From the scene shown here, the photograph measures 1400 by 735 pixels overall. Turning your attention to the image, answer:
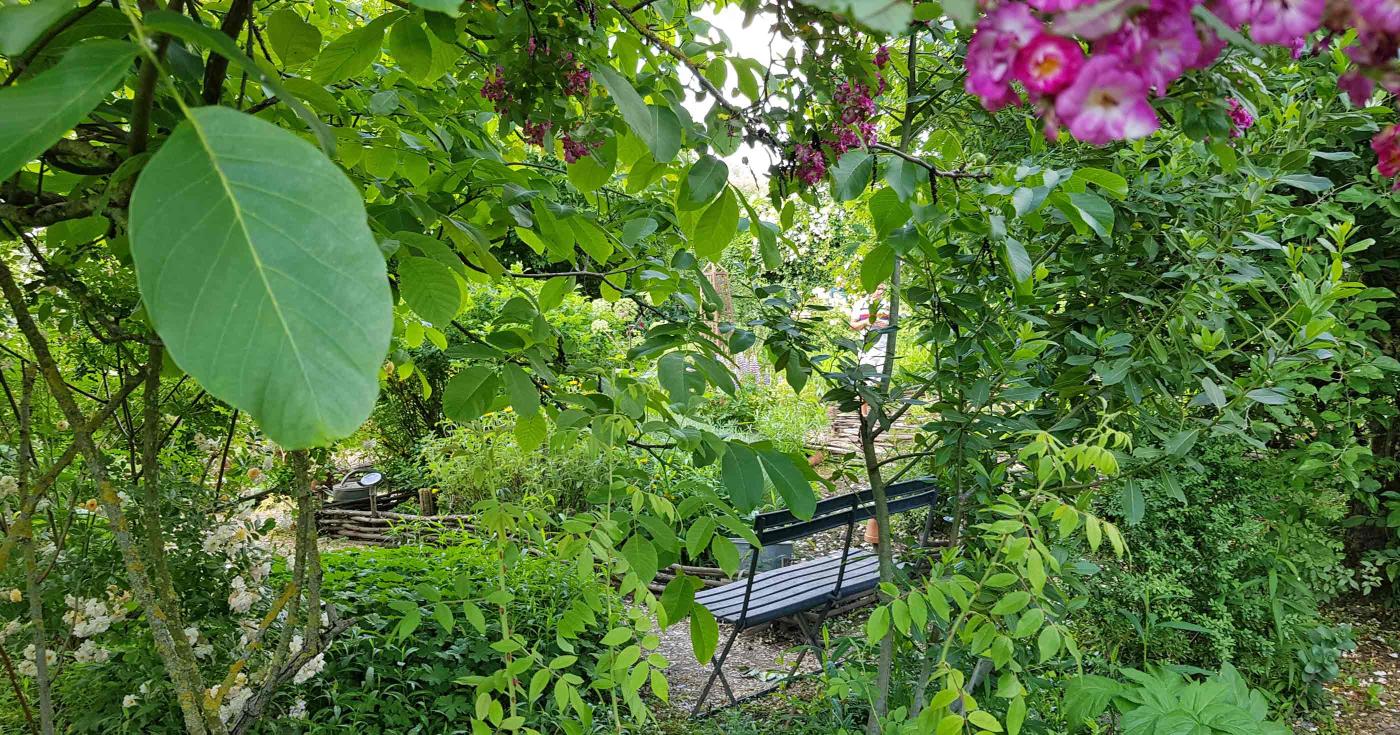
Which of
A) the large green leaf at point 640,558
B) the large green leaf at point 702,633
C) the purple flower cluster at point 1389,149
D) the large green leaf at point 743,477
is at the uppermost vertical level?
the purple flower cluster at point 1389,149

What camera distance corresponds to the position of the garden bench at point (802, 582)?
139 inches

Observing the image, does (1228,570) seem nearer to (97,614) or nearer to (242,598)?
(242,598)

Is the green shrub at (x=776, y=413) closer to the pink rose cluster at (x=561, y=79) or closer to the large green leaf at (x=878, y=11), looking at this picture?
the pink rose cluster at (x=561, y=79)

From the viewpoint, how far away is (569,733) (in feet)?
4.12

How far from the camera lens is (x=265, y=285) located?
327 mm

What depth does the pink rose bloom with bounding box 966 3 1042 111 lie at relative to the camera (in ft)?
1.07

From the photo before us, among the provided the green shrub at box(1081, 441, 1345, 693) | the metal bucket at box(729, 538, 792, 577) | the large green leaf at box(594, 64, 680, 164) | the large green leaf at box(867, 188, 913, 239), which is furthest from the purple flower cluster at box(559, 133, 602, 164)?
the metal bucket at box(729, 538, 792, 577)

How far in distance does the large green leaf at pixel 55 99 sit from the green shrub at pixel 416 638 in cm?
208

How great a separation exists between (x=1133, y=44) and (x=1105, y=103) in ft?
0.08

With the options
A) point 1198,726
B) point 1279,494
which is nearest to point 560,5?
point 1198,726

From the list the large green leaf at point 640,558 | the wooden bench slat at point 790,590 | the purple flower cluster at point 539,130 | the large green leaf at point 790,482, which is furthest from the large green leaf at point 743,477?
the wooden bench slat at point 790,590

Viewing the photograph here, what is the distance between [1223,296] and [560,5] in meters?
1.69

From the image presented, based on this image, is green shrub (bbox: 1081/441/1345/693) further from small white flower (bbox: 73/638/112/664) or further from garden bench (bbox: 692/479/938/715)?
small white flower (bbox: 73/638/112/664)

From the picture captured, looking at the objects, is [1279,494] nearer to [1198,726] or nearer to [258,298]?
[1198,726]
